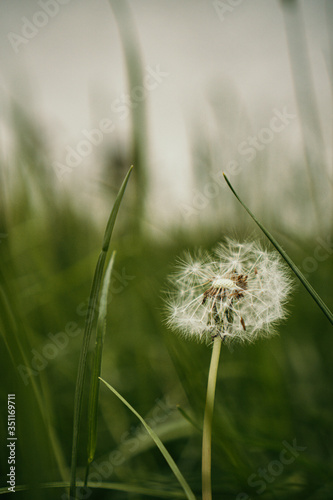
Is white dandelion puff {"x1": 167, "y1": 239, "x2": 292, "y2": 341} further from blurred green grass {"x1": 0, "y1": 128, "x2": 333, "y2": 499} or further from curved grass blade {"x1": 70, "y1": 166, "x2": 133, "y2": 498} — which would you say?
curved grass blade {"x1": 70, "y1": 166, "x2": 133, "y2": 498}

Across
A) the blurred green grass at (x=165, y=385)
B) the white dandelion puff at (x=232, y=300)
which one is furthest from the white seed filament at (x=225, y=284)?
the blurred green grass at (x=165, y=385)

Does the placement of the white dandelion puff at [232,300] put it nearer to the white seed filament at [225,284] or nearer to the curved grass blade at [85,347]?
the white seed filament at [225,284]

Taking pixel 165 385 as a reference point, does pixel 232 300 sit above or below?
above

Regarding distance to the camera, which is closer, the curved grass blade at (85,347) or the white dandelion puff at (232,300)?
the curved grass blade at (85,347)

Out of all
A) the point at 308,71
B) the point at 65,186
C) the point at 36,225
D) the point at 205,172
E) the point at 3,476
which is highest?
the point at 65,186

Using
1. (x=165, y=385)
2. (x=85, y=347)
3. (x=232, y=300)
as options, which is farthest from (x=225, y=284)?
(x=165, y=385)

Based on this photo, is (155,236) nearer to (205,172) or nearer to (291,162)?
(205,172)

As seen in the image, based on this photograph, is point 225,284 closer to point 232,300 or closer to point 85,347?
point 232,300

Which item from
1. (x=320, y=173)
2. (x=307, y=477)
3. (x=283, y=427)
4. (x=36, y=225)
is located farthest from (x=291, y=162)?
(x=307, y=477)
